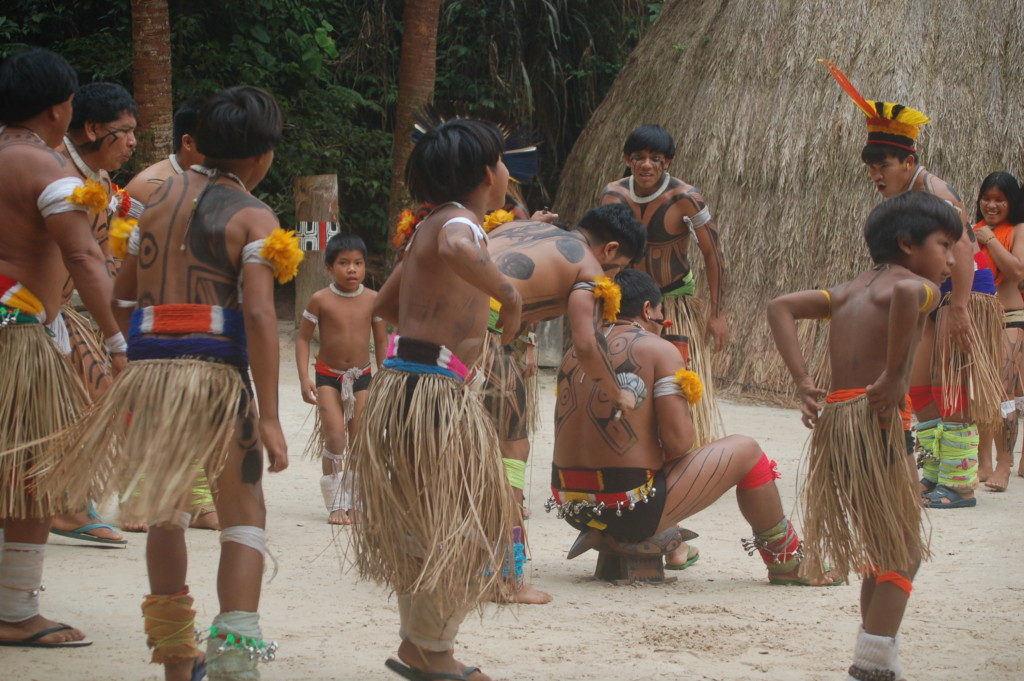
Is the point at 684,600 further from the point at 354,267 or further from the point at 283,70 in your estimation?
the point at 283,70

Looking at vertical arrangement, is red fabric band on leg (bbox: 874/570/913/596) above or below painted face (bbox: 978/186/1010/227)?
below

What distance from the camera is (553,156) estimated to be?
13.8 meters

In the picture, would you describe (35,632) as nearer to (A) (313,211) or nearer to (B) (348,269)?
(B) (348,269)

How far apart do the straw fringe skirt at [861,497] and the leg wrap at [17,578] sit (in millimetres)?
2251

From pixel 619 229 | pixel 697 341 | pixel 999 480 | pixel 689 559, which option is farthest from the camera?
pixel 999 480

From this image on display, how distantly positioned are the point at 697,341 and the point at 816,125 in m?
4.47

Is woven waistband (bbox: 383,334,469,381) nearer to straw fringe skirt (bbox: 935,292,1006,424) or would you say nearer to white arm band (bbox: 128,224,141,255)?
white arm band (bbox: 128,224,141,255)

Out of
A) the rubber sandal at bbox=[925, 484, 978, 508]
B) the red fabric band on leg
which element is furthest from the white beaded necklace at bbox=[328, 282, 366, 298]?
the red fabric band on leg

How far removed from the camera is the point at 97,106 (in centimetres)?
390

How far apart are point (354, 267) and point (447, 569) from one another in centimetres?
314

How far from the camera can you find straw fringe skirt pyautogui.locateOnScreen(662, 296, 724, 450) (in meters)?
5.61

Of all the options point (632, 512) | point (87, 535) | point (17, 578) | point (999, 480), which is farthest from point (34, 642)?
point (999, 480)

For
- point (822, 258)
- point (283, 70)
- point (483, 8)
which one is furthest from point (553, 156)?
point (822, 258)

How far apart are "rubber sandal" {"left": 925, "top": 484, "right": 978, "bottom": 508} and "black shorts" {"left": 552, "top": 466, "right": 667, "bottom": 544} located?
7.07 feet
